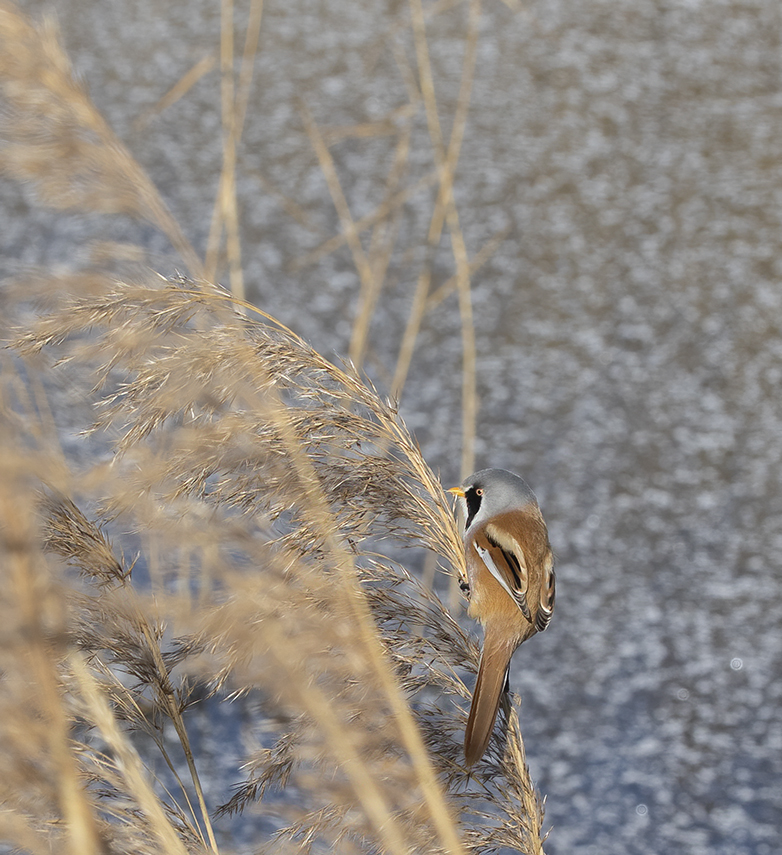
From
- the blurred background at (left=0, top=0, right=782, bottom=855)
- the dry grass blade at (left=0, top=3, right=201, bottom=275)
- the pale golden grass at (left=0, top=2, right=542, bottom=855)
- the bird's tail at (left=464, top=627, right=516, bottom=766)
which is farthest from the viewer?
the blurred background at (left=0, top=0, right=782, bottom=855)

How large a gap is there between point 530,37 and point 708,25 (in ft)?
5.44

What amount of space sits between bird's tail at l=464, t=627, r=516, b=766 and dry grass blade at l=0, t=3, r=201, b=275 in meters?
0.70

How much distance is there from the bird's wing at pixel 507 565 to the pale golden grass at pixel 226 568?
9 cm

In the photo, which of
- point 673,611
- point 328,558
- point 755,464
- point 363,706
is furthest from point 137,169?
point 755,464

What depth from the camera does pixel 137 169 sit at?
1.40 m

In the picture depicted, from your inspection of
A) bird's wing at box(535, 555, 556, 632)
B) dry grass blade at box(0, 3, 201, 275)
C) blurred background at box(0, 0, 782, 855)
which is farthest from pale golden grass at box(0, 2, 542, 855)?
blurred background at box(0, 0, 782, 855)

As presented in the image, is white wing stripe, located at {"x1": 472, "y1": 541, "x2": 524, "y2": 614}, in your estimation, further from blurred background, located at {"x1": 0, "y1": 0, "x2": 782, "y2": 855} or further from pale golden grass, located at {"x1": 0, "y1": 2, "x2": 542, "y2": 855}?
blurred background, located at {"x1": 0, "y1": 0, "x2": 782, "y2": 855}

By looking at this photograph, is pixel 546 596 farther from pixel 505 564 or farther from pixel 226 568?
pixel 226 568

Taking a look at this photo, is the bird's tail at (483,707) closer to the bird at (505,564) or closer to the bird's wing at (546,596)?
the bird at (505,564)

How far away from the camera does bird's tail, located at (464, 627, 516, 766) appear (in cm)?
125

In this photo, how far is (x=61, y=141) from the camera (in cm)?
146

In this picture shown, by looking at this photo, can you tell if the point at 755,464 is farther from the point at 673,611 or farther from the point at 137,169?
the point at 137,169

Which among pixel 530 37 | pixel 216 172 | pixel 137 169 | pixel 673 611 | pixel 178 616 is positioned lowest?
pixel 673 611

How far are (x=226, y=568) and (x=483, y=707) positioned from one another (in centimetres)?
45
